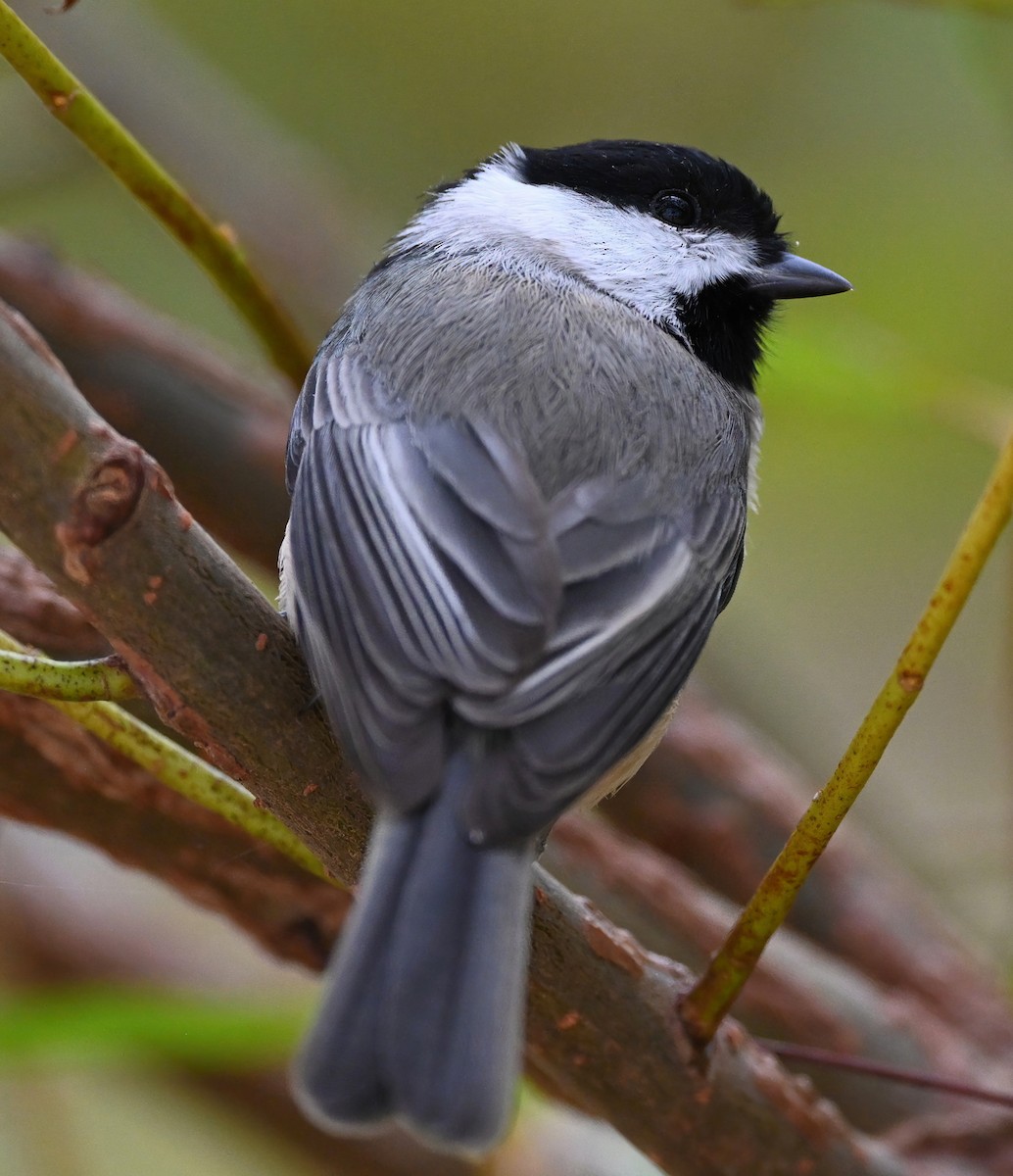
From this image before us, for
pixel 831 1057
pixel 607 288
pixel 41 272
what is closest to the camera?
pixel 831 1057

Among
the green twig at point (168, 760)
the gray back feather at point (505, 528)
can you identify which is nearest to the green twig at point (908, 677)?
the gray back feather at point (505, 528)

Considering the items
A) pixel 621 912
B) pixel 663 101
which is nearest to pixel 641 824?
pixel 621 912

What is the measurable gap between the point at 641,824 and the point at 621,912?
408 millimetres

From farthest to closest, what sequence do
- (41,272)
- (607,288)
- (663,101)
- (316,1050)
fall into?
1. (663,101)
2. (41,272)
3. (607,288)
4. (316,1050)

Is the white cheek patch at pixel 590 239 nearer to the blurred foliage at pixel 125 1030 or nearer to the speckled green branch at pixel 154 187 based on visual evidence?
the speckled green branch at pixel 154 187

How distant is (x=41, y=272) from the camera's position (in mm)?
1846

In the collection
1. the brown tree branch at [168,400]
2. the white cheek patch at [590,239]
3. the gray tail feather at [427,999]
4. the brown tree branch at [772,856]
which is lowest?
the brown tree branch at [772,856]

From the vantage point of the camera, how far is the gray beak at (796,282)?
5.18 ft

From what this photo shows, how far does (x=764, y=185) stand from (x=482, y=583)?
230cm

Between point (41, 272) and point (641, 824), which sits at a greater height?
point (41, 272)

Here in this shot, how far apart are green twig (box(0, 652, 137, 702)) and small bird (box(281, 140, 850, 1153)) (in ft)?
0.43

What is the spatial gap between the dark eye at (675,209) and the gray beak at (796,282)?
11 cm

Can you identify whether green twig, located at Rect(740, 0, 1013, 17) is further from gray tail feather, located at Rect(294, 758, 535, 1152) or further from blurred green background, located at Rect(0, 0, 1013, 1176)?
gray tail feather, located at Rect(294, 758, 535, 1152)

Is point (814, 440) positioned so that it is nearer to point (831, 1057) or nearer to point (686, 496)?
point (686, 496)
